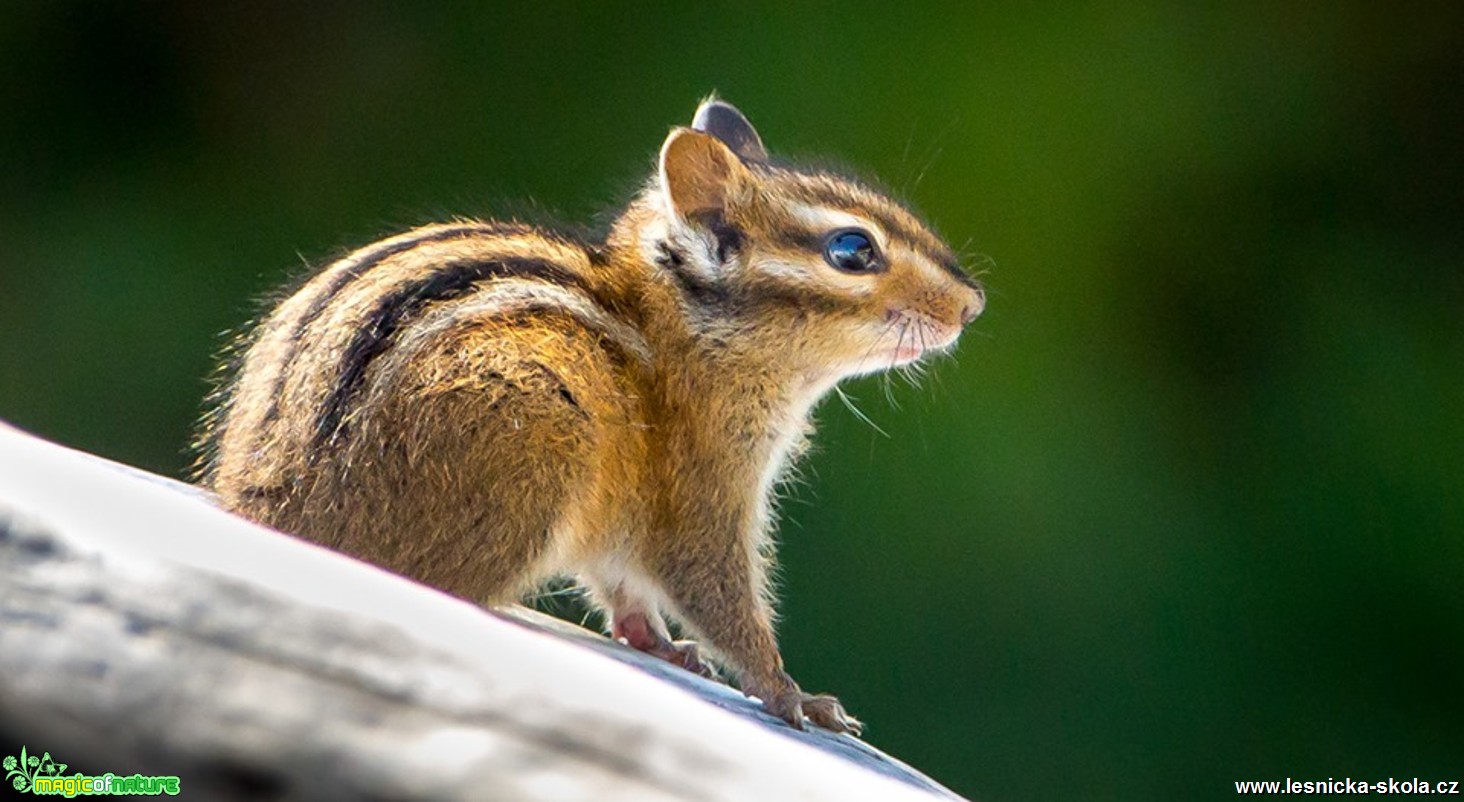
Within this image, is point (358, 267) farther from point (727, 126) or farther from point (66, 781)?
point (66, 781)

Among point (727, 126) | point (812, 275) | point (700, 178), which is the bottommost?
point (812, 275)

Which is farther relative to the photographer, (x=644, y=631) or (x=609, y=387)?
(x=644, y=631)

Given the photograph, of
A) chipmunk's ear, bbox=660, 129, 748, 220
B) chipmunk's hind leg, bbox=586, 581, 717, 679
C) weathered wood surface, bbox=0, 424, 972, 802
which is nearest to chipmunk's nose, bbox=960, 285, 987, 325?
chipmunk's ear, bbox=660, 129, 748, 220

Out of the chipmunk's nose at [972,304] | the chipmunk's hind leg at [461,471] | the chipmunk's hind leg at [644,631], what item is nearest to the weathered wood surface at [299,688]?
the chipmunk's hind leg at [461,471]

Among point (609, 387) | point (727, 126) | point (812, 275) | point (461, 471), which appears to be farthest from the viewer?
point (727, 126)

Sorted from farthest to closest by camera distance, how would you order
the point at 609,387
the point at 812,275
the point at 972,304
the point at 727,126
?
the point at 727,126 < the point at 972,304 < the point at 812,275 < the point at 609,387

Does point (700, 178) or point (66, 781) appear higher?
point (700, 178)

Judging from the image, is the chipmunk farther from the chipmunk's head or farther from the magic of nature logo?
the magic of nature logo

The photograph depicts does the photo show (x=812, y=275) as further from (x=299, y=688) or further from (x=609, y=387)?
(x=299, y=688)

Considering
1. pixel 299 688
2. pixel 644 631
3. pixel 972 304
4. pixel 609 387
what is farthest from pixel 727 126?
pixel 299 688
